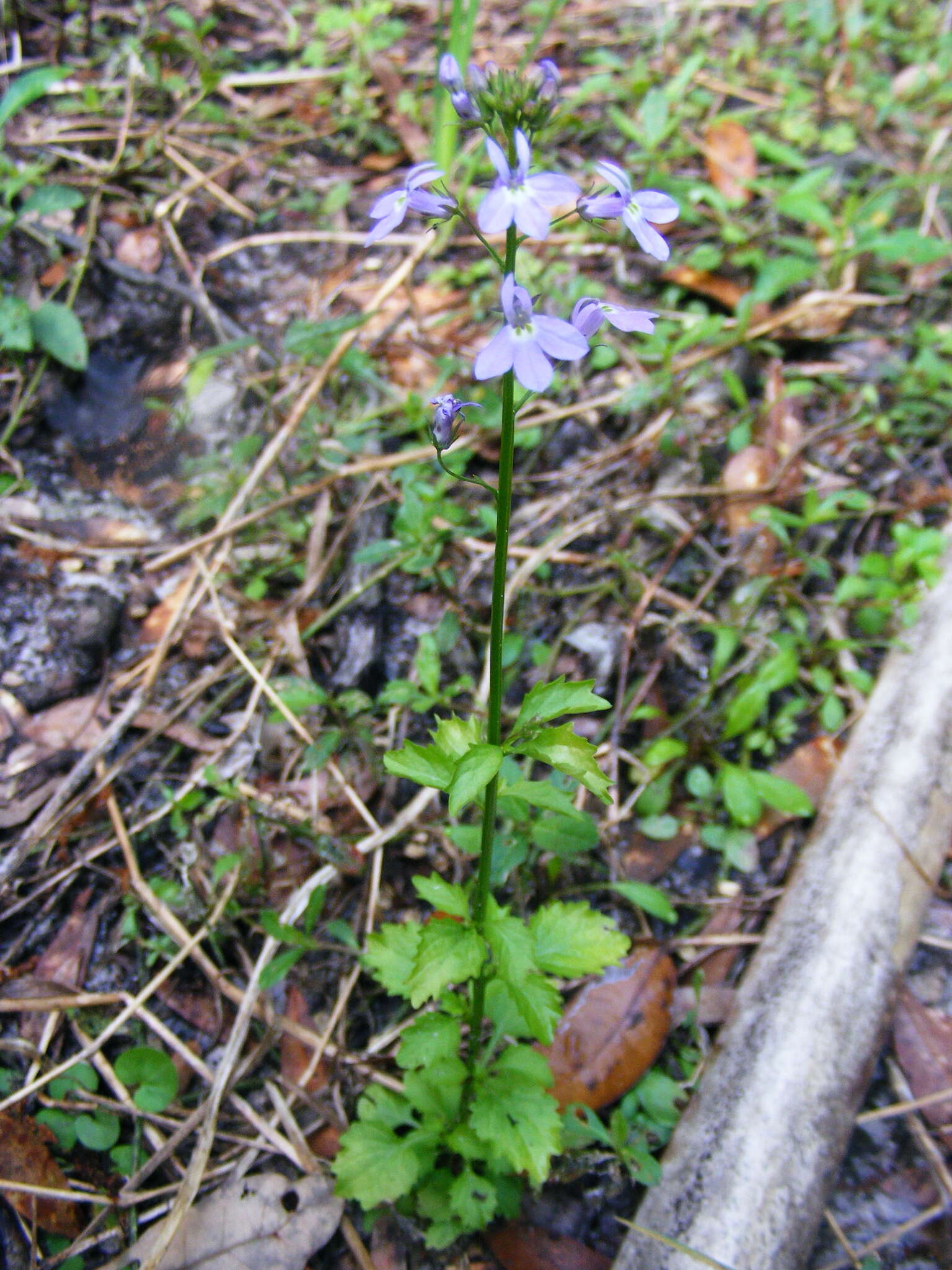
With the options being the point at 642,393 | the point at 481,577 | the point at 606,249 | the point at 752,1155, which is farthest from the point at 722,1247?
the point at 606,249

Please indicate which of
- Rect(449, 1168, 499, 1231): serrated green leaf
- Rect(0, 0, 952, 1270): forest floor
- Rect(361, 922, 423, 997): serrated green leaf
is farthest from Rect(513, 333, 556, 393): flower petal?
Rect(449, 1168, 499, 1231): serrated green leaf

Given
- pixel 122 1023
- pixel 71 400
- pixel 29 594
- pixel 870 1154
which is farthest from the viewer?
pixel 71 400

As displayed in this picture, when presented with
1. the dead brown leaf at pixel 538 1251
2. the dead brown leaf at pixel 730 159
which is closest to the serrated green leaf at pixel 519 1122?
the dead brown leaf at pixel 538 1251

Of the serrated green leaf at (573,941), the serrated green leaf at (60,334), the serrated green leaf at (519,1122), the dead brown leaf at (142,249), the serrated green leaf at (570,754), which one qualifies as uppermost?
the dead brown leaf at (142,249)

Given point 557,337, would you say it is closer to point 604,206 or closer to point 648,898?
point 604,206

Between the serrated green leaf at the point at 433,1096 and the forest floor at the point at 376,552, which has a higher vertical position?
the forest floor at the point at 376,552

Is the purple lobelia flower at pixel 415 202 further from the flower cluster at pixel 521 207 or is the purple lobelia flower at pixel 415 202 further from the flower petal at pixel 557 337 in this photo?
the flower petal at pixel 557 337

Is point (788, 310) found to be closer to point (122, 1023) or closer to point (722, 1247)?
point (722, 1247)

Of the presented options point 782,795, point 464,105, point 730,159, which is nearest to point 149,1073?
point 782,795
